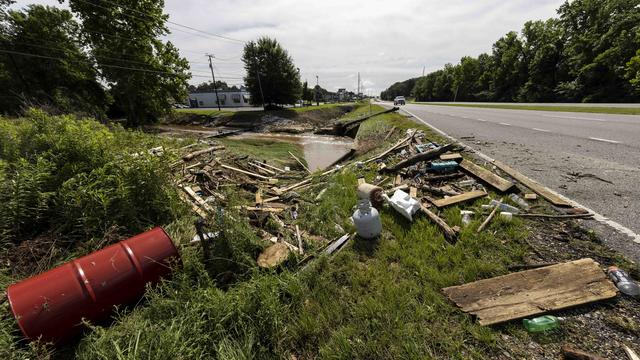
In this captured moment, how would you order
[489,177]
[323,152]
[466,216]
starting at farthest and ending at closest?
[323,152] → [489,177] → [466,216]

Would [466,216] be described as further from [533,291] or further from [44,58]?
[44,58]

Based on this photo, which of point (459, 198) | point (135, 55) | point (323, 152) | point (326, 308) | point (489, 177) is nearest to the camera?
point (326, 308)

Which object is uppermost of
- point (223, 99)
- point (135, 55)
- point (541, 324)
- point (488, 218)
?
point (135, 55)

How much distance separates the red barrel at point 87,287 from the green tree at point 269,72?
38.5 meters

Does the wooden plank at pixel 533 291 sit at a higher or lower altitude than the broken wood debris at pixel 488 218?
lower

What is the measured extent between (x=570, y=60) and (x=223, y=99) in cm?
7884

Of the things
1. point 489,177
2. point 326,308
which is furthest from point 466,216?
point 326,308

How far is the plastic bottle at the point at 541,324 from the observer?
2.15 meters

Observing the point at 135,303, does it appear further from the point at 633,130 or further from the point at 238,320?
the point at 633,130

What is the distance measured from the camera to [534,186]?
4.63 m

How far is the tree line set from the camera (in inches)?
982

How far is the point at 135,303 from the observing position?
2861 millimetres

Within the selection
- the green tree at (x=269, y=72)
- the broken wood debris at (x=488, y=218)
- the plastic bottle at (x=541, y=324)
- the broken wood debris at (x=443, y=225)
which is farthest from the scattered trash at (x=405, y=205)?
the green tree at (x=269, y=72)

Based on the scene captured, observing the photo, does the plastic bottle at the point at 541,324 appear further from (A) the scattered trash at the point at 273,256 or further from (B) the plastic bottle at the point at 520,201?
(A) the scattered trash at the point at 273,256
